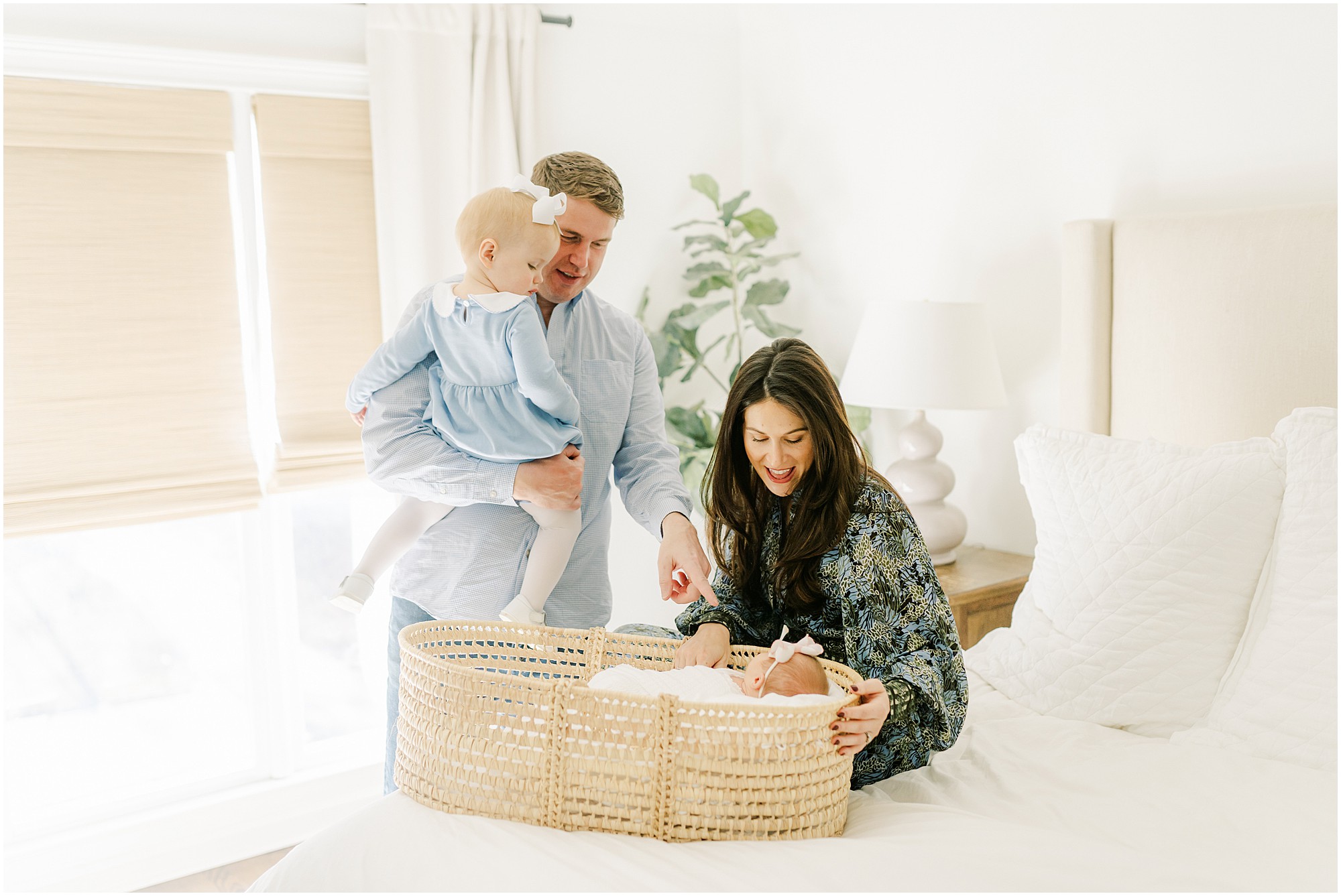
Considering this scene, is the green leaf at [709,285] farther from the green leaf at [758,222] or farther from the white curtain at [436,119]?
the white curtain at [436,119]

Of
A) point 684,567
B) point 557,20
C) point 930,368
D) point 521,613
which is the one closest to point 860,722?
point 684,567

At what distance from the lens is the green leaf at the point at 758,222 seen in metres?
2.86

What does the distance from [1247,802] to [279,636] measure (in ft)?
7.53

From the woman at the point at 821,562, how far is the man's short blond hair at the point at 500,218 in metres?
0.40

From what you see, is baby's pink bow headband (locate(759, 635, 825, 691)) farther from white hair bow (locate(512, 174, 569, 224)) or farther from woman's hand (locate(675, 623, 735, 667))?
white hair bow (locate(512, 174, 569, 224))

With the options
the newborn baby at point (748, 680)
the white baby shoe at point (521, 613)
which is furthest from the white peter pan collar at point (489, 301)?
the newborn baby at point (748, 680)

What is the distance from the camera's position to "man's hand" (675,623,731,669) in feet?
4.41

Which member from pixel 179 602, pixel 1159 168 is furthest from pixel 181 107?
pixel 1159 168

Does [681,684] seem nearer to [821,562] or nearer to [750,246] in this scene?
[821,562]

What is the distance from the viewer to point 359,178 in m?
2.58

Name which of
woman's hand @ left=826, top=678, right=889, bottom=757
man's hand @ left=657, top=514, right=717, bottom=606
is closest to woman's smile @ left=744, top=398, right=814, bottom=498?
man's hand @ left=657, top=514, right=717, bottom=606

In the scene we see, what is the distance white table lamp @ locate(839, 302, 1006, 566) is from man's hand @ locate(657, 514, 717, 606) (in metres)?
0.98

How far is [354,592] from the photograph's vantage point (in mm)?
1631

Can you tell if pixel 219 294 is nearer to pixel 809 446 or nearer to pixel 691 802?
pixel 809 446
